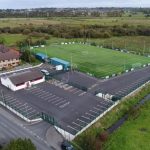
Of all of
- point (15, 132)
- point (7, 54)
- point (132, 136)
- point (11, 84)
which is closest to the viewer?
point (132, 136)

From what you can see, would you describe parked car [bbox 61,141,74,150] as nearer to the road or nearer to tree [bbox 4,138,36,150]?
the road

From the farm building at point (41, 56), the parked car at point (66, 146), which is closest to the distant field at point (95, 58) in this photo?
the farm building at point (41, 56)

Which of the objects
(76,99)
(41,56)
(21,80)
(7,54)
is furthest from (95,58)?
(76,99)

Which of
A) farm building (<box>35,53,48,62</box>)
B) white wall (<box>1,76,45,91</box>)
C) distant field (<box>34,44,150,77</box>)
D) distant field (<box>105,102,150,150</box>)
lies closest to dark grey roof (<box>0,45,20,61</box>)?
farm building (<box>35,53,48,62</box>)

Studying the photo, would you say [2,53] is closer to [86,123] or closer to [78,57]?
[78,57]

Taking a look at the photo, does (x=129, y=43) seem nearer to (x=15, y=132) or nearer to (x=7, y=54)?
(x=7, y=54)

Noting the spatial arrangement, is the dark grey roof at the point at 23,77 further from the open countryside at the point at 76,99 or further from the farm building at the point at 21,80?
the open countryside at the point at 76,99
